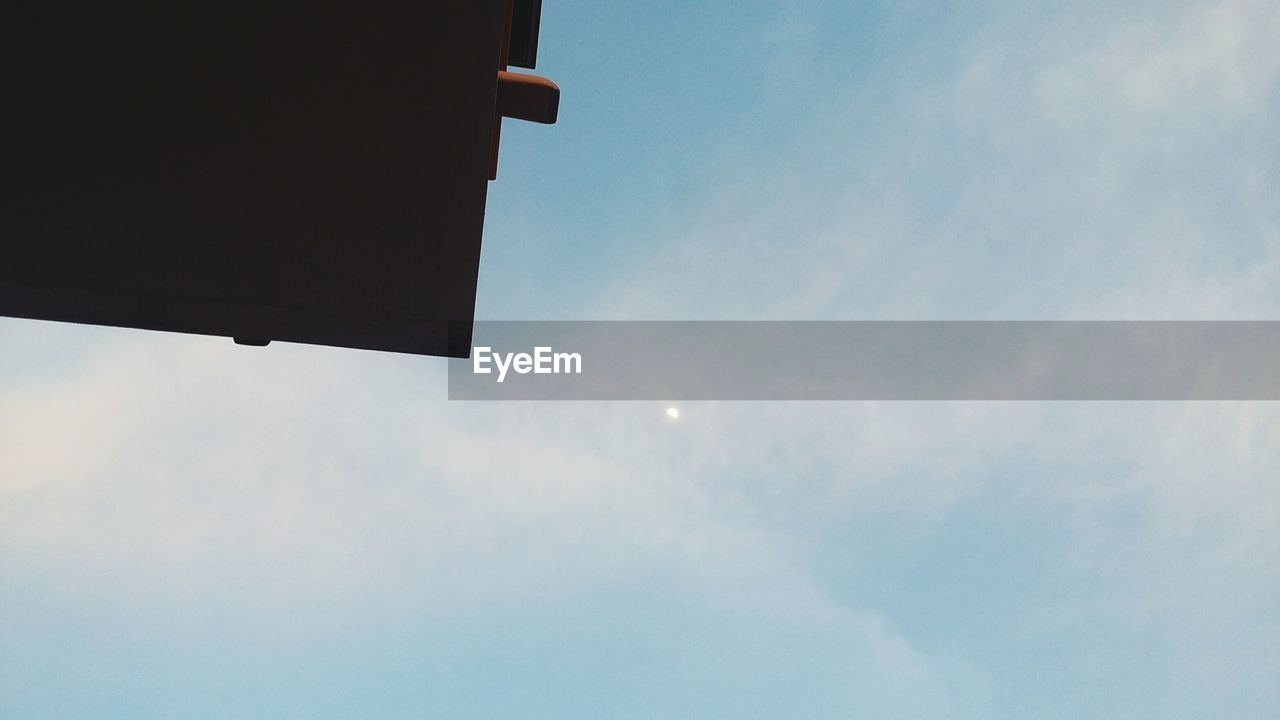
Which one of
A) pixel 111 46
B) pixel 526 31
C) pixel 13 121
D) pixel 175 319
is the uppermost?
pixel 526 31

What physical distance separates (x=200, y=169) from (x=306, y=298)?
145 cm

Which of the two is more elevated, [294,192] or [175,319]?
[294,192]

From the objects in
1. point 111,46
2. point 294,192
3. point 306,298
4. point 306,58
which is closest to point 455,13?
point 306,58

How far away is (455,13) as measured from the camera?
5.38 meters

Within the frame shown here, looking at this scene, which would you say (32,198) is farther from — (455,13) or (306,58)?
(455,13)

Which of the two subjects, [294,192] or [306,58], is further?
[294,192]

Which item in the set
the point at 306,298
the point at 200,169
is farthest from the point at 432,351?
the point at 200,169

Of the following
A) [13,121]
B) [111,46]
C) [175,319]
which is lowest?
[175,319]

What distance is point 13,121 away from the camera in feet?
18.5

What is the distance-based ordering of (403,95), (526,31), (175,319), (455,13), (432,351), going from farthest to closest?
(526,31) → (432,351) → (175,319) → (403,95) → (455,13)

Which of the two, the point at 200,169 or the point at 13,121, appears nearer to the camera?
the point at 13,121

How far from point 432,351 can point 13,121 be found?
3858 mm

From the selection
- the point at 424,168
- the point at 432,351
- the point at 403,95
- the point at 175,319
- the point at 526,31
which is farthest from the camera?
the point at 526,31

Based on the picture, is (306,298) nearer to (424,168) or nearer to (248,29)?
(424,168)
